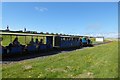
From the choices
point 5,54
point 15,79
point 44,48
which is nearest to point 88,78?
point 15,79

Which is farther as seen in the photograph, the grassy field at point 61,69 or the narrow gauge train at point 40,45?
the narrow gauge train at point 40,45

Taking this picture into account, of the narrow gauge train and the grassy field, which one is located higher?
the narrow gauge train

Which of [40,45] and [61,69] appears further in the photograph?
[40,45]

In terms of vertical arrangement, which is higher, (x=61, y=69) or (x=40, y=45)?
(x=40, y=45)

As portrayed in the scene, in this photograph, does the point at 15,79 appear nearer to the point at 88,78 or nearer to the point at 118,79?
the point at 88,78

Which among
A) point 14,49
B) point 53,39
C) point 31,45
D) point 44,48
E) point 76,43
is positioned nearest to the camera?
point 14,49

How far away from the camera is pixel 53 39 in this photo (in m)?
45.1

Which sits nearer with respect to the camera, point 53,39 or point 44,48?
point 44,48

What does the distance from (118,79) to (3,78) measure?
18.8ft

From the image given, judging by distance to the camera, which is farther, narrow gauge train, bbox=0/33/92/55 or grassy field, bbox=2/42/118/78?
narrow gauge train, bbox=0/33/92/55

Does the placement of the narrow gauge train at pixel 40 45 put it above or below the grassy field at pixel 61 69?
above

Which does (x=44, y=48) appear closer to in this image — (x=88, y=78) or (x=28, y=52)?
(x=28, y=52)

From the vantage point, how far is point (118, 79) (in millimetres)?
11172

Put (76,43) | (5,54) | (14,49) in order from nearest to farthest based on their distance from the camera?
(5,54)
(14,49)
(76,43)
